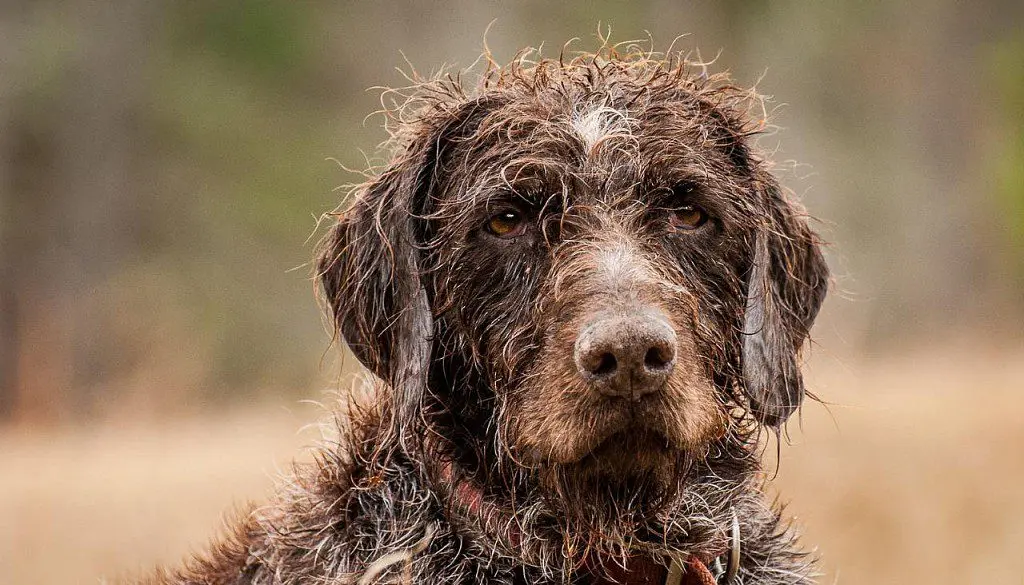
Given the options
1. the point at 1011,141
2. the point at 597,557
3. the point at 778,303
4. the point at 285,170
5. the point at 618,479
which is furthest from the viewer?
the point at 285,170

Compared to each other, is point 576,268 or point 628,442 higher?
point 576,268

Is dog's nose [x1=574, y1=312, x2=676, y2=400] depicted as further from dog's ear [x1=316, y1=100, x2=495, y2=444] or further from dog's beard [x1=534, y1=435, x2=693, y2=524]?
dog's ear [x1=316, y1=100, x2=495, y2=444]

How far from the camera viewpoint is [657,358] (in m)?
2.96

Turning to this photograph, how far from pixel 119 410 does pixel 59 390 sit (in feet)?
3.80

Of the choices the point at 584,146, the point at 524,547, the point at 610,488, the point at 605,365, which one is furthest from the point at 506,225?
the point at 524,547

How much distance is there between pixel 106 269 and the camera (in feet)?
62.1

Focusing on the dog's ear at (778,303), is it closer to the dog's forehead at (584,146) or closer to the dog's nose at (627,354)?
the dog's forehead at (584,146)

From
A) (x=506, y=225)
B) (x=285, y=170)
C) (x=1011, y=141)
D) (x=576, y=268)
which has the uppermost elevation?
(x=1011, y=141)

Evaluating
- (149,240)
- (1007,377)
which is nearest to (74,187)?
(149,240)

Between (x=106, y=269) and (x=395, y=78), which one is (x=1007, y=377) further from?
(x=106, y=269)

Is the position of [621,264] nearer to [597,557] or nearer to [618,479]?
[618,479]

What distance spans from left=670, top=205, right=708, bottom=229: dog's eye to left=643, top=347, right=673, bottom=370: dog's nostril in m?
0.65

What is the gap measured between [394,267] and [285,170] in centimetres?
1634

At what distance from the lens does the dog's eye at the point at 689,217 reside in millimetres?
3525
